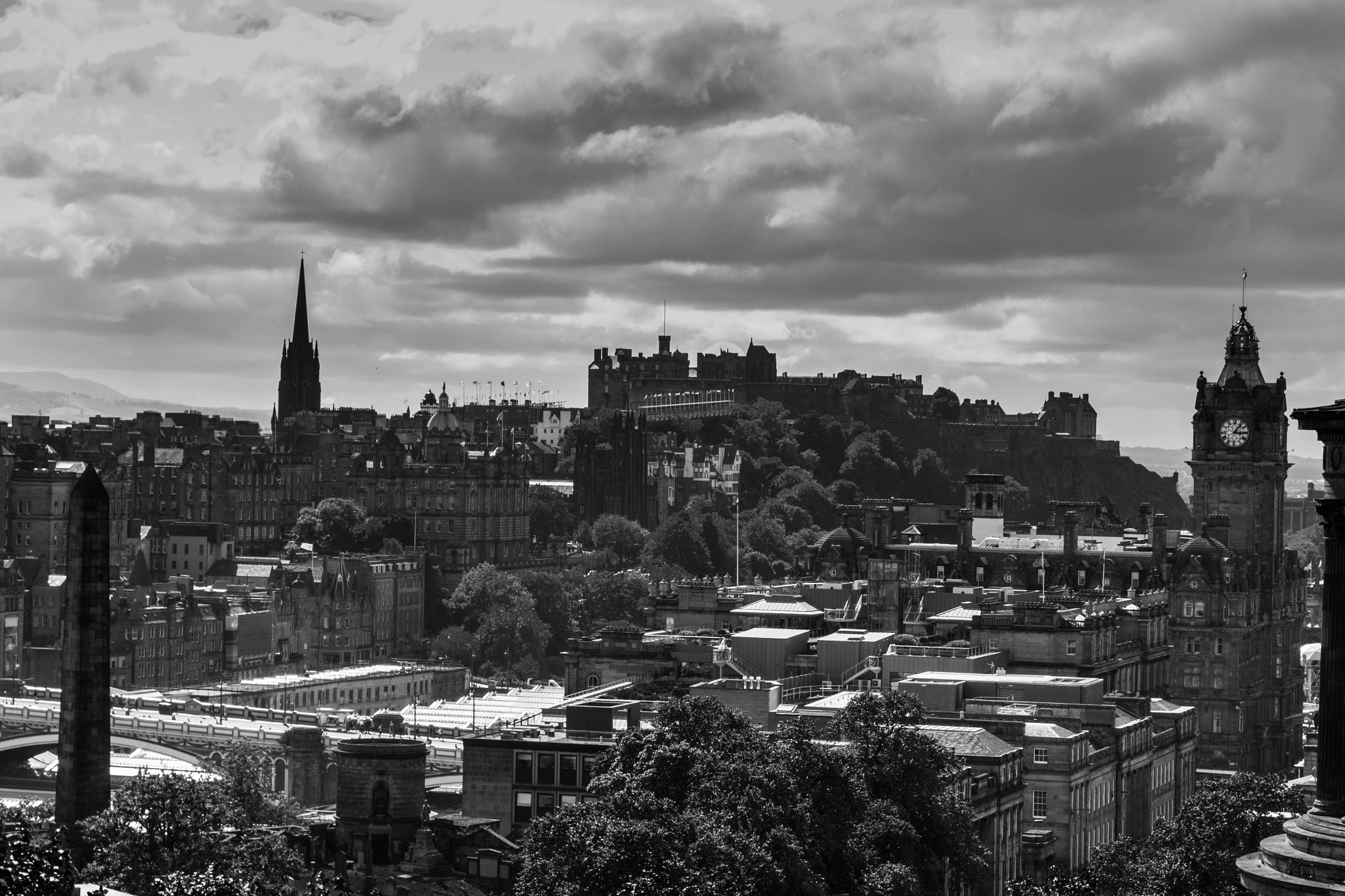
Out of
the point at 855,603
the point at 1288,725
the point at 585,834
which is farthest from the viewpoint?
the point at 1288,725

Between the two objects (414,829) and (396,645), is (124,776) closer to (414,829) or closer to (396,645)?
(414,829)

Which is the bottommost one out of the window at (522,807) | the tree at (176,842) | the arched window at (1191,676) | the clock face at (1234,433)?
the window at (522,807)

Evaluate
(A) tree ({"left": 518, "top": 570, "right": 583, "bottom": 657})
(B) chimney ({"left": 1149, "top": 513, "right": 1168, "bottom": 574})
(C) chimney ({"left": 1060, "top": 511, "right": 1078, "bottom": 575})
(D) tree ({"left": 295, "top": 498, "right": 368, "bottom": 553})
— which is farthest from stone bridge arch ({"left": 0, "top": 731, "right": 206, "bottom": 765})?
(D) tree ({"left": 295, "top": 498, "right": 368, "bottom": 553})

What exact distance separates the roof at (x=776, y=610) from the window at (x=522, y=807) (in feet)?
97.8

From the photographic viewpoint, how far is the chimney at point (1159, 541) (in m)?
137

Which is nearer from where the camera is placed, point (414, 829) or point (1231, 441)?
point (414, 829)

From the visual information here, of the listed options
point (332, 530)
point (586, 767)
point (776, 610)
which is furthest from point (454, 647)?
point (586, 767)

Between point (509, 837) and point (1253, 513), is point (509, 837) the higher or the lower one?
the lower one

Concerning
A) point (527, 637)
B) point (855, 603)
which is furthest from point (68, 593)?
point (527, 637)

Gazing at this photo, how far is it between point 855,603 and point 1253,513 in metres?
27.5

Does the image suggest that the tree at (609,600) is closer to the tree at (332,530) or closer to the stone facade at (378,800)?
the tree at (332,530)

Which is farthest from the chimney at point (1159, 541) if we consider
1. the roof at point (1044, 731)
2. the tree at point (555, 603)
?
the roof at point (1044, 731)

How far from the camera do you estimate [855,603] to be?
115m

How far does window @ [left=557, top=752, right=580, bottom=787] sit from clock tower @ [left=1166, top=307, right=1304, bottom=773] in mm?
46294
